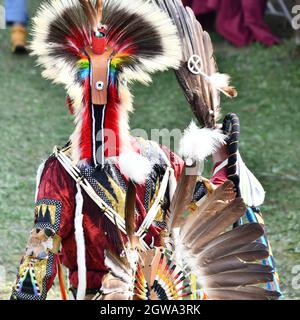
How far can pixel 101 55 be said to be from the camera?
2.86m

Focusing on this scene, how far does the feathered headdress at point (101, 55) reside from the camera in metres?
2.86

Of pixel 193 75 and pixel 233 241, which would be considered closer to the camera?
pixel 233 241

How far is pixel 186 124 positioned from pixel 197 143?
440cm

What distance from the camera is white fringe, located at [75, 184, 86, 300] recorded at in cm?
285

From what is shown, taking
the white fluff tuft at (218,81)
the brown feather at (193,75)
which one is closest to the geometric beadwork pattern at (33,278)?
the brown feather at (193,75)

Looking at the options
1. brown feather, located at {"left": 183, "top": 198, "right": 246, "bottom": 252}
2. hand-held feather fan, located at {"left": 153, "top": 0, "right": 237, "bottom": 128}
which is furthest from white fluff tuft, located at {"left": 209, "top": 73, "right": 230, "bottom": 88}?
brown feather, located at {"left": 183, "top": 198, "right": 246, "bottom": 252}

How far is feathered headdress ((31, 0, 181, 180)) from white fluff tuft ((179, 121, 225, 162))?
7.6 inches

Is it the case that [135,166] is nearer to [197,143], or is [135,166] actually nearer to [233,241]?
[197,143]

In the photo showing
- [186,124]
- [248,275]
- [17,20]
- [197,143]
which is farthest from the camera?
[17,20]

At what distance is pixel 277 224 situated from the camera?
18.6ft

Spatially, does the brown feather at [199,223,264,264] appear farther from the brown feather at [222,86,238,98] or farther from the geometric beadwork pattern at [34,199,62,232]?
the brown feather at [222,86,238,98]

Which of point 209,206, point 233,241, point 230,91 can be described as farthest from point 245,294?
point 230,91

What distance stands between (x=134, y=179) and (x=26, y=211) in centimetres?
299

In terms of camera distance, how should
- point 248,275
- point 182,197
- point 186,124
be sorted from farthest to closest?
point 186,124 < point 182,197 < point 248,275
